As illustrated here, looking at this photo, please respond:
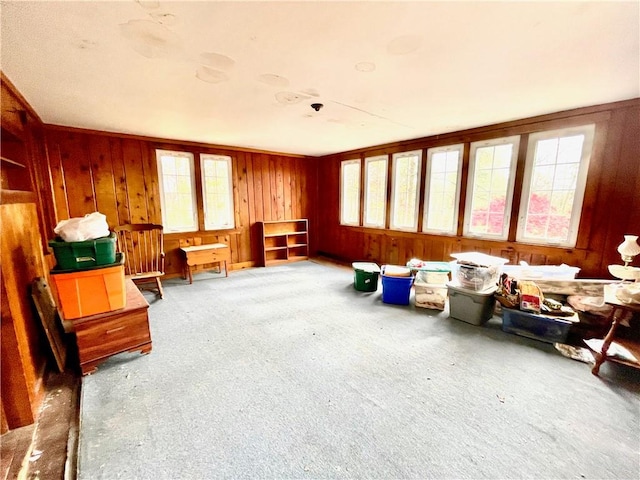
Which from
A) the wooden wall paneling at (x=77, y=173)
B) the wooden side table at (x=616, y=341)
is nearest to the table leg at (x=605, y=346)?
the wooden side table at (x=616, y=341)

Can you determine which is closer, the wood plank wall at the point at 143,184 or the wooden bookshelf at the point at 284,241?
the wood plank wall at the point at 143,184

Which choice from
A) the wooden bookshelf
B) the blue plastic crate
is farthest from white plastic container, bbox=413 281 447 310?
the wooden bookshelf

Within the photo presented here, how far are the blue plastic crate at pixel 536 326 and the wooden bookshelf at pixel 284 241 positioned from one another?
3.97 m

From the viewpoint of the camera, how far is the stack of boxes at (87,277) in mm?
1830

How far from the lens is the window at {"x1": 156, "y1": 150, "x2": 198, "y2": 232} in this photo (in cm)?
422

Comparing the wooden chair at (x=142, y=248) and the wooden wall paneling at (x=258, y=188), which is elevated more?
the wooden wall paneling at (x=258, y=188)

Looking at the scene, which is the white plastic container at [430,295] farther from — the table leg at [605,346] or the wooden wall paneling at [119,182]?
the wooden wall paneling at [119,182]

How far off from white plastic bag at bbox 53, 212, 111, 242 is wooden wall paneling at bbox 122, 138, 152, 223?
7.56 ft

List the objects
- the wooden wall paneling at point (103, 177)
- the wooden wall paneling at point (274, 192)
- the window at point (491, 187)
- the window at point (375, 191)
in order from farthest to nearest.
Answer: the wooden wall paneling at point (274, 192) → the window at point (375, 191) → the wooden wall paneling at point (103, 177) → the window at point (491, 187)

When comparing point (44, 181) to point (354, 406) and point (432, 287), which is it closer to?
point (354, 406)

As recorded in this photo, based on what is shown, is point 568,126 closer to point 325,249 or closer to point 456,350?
point 456,350

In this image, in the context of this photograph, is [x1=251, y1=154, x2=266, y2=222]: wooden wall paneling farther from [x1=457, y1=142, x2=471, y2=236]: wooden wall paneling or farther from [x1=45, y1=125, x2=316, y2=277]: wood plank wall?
[x1=457, y1=142, x2=471, y2=236]: wooden wall paneling

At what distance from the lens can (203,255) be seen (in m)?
4.23

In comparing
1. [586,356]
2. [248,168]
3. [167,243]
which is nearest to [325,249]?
[248,168]
